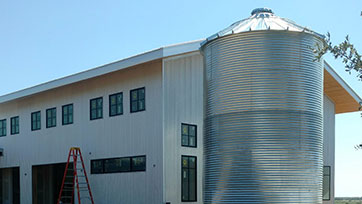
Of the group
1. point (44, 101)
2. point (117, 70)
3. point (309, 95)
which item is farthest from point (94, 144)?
point (309, 95)

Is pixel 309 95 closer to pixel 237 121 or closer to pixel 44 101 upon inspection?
pixel 237 121

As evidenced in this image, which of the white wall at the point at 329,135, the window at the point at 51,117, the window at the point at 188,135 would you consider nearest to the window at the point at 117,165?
the window at the point at 188,135

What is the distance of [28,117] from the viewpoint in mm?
26328

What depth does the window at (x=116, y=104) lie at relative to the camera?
798 inches

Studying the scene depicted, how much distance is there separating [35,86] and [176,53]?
974cm

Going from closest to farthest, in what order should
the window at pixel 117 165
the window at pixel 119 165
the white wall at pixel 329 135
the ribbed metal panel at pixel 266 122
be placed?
the ribbed metal panel at pixel 266 122
the window at pixel 119 165
the window at pixel 117 165
the white wall at pixel 329 135

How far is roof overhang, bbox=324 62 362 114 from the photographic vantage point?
2141 centimetres

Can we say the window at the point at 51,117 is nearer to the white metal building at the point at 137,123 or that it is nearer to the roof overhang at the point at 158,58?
the white metal building at the point at 137,123

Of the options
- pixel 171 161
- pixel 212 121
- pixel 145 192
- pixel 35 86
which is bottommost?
pixel 145 192

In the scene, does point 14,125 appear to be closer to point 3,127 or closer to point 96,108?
point 3,127

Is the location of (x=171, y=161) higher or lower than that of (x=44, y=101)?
lower

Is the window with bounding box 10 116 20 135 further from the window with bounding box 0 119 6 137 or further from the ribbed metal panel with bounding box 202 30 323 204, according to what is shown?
the ribbed metal panel with bounding box 202 30 323 204

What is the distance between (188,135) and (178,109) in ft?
3.85

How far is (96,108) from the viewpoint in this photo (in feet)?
70.9
